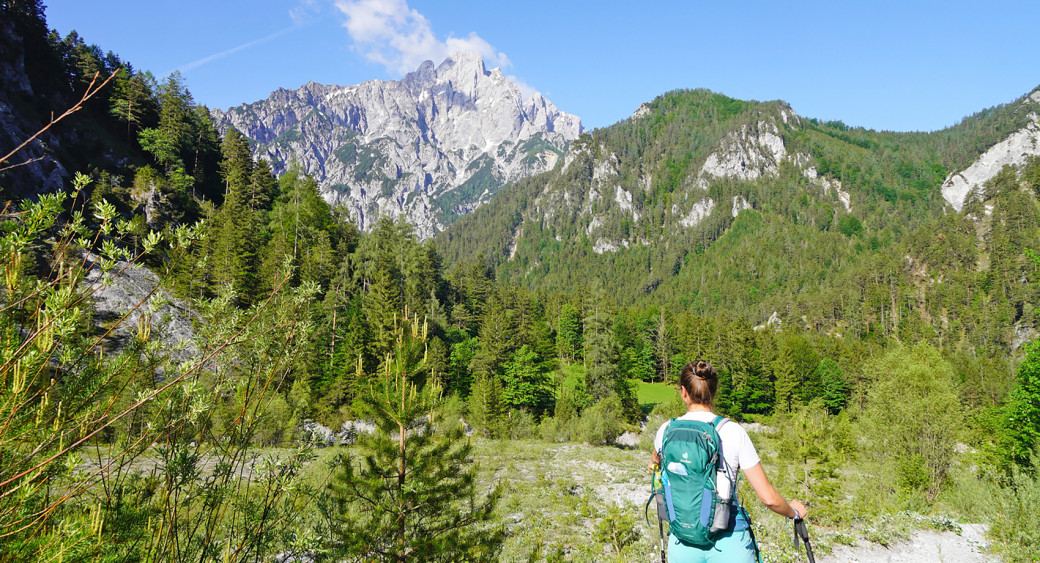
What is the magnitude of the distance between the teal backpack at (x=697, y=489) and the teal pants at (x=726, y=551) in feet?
0.18

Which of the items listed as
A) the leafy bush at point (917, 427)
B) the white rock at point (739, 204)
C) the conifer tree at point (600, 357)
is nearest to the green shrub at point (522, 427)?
the conifer tree at point (600, 357)

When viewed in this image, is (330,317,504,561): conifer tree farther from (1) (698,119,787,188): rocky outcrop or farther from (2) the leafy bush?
(1) (698,119,787,188): rocky outcrop

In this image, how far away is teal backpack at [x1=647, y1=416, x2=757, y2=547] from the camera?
3465 millimetres

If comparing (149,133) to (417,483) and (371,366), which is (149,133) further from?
(417,483)

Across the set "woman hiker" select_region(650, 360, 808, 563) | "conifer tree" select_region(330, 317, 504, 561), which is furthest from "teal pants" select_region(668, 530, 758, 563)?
"conifer tree" select_region(330, 317, 504, 561)

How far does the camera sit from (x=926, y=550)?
10.7 metres

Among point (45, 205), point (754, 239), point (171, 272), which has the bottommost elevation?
point (171, 272)

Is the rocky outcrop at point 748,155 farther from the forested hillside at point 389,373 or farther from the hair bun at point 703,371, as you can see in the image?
the hair bun at point 703,371

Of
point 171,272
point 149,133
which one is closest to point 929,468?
point 171,272

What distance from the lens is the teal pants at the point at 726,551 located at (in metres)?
3.51

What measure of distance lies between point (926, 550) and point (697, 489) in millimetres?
12560

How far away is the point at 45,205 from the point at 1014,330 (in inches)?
5382

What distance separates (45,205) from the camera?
226cm

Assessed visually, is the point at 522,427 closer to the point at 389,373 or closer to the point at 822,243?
the point at 389,373
